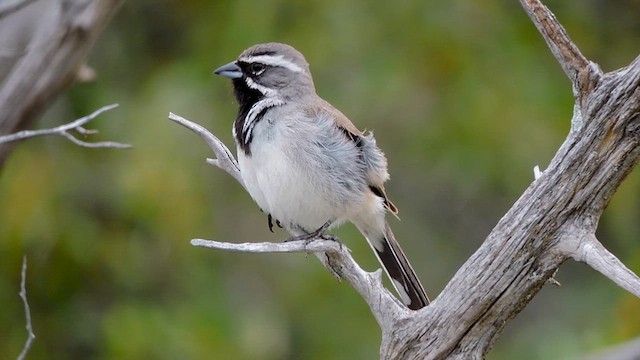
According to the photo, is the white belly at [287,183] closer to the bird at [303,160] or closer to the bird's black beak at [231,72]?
the bird at [303,160]

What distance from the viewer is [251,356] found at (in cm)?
807

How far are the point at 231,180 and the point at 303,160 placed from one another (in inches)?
150

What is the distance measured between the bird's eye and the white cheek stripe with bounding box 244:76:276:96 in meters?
0.05

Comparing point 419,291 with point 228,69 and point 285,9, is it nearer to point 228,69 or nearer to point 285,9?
point 228,69

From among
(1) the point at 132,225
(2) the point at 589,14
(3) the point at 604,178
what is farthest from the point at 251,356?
(3) the point at 604,178

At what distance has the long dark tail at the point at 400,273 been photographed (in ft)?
16.9

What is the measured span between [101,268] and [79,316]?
478 mm

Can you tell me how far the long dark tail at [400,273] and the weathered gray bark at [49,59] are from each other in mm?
1704

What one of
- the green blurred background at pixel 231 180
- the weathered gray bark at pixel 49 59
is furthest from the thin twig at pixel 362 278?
the green blurred background at pixel 231 180

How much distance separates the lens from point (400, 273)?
5.29m

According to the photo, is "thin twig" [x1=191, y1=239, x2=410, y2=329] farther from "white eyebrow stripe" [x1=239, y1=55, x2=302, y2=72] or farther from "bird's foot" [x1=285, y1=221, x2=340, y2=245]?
"white eyebrow stripe" [x1=239, y1=55, x2=302, y2=72]

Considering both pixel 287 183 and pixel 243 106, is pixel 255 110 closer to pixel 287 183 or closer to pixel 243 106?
pixel 243 106

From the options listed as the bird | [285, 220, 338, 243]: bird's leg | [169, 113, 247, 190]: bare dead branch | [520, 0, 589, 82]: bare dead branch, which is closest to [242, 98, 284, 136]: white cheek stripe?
the bird

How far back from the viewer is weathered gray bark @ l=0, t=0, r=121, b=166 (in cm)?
523
